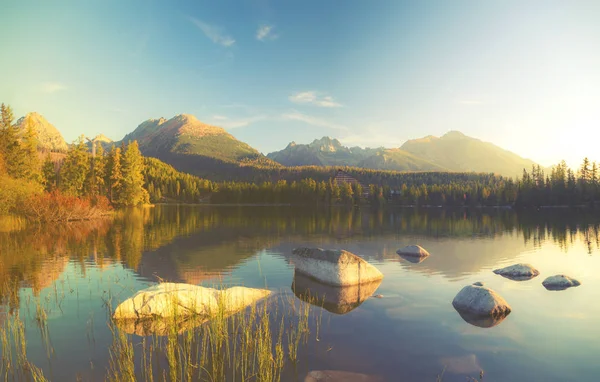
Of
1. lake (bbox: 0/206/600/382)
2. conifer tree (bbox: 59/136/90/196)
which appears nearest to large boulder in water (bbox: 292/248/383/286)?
lake (bbox: 0/206/600/382)

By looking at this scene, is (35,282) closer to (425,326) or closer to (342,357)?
(342,357)

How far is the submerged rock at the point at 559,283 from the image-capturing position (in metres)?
23.2

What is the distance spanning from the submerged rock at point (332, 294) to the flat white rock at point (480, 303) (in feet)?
16.9

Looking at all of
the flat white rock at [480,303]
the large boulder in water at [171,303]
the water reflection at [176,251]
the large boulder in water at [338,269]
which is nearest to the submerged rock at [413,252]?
the water reflection at [176,251]

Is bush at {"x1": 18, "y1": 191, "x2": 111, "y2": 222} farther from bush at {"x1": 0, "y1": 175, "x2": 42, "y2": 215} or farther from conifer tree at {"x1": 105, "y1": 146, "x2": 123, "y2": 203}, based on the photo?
conifer tree at {"x1": 105, "y1": 146, "x2": 123, "y2": 203}

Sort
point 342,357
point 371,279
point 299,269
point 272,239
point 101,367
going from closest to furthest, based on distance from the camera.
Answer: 1. point 101,367
2. point 342,357
3. point 371,279
4. point 299,269
5. point 272,239

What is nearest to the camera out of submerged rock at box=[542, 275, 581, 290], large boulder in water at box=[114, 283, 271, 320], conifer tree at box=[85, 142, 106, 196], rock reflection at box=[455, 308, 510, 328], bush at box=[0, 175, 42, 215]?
large boulder in water at box=[114, 283, 271, 320]

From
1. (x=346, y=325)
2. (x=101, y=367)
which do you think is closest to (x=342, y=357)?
(x=346, y=325)

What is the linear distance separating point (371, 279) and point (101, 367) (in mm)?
16845

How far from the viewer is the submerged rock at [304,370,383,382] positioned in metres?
11.0

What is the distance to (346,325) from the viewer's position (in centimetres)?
1562

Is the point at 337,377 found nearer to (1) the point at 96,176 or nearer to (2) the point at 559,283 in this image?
(2) the point at 559,283

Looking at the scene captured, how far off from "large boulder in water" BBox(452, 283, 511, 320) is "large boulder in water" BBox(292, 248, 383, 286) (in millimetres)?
6245

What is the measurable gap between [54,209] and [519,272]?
6639cm
